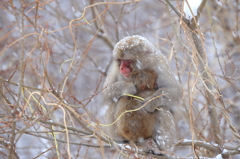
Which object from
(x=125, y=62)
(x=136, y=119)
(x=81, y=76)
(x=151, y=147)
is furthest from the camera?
(x=81, y=76)

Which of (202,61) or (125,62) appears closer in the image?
(202,61)

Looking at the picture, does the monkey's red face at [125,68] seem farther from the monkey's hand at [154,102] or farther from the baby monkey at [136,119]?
the monkey's hand at [154,102]

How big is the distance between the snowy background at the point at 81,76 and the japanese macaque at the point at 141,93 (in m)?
0.26

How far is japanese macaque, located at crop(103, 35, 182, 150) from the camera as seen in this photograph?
3.92 meters

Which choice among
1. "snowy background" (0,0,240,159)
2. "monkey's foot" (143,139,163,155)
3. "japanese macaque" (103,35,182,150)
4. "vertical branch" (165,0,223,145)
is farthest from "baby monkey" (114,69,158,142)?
"vertical branch" (165,0,223,145)

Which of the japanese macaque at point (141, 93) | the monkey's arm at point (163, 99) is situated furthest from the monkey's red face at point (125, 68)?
the monkey's arm at point (163, 99)

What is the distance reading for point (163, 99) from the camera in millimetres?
3959

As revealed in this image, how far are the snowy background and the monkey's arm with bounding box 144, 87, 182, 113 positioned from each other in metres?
0.21

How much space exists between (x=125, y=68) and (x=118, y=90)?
0.32 meters

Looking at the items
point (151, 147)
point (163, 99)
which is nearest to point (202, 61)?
point (163, 99)

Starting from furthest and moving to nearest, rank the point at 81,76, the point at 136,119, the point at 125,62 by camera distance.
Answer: the point at 81,76
the point at 125,62
the point at 136,119

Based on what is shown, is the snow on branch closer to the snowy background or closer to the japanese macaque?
the snowy background

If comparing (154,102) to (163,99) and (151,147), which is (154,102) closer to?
(163,99)

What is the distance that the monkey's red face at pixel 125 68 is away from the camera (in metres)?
3.97
